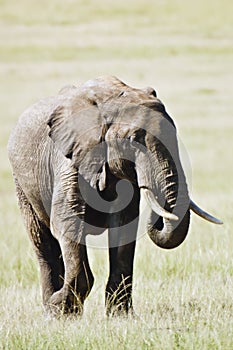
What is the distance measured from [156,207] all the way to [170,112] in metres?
26.8

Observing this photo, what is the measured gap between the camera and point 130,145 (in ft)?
19.0

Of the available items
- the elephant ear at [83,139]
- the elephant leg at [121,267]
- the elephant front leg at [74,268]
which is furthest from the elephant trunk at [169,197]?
the elephant leg at [121,267]

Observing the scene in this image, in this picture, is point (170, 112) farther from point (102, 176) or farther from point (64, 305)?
point (102, 176)

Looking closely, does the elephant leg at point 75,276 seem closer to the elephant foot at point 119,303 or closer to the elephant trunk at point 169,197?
the elephant foot at point 119,303

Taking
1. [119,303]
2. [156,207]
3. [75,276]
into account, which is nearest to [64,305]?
[75,276]

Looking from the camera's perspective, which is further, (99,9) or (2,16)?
(99,9)

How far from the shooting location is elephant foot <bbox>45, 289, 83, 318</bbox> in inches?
247

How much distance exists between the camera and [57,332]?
18.3ft

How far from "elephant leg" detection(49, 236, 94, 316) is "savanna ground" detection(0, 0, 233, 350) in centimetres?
16

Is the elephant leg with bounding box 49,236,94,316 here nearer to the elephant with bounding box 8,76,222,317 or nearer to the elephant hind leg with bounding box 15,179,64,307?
the elephant with bounding box 8,76,222,317

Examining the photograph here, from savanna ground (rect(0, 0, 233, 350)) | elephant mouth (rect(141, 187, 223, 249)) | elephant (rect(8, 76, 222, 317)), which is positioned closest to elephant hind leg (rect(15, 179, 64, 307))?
elephant (rect(8, 76, 222, 317))

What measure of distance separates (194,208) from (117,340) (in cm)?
88

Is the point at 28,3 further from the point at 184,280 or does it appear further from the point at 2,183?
the point at 184,280

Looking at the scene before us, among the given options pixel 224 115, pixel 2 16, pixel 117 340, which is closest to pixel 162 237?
pixel 117 340
